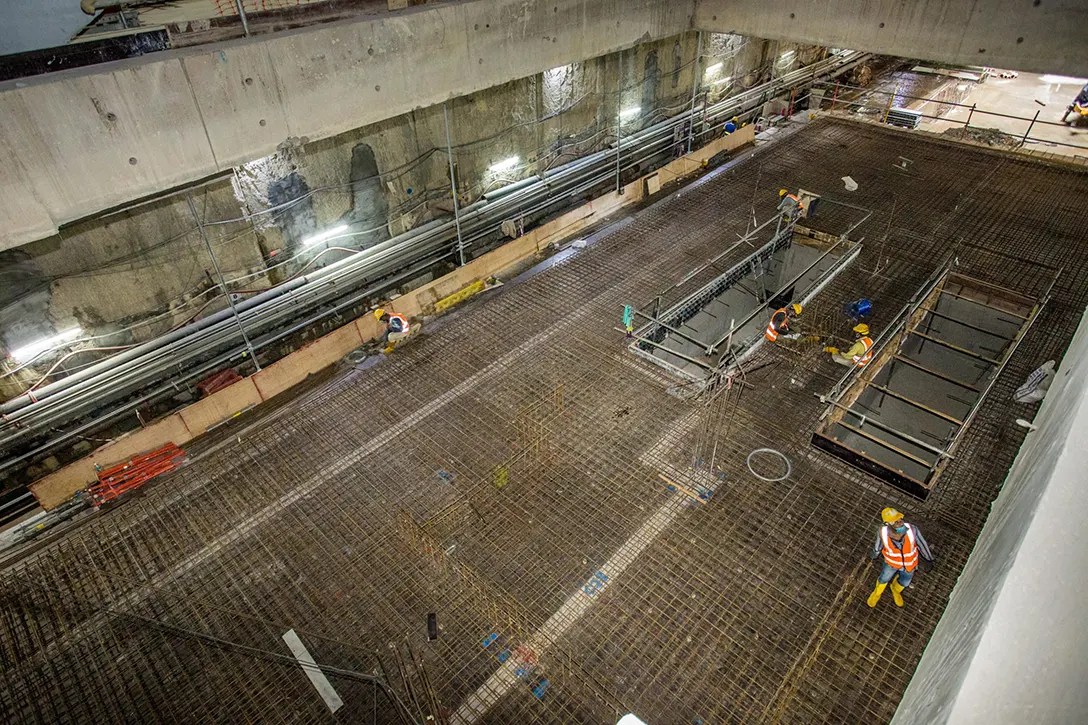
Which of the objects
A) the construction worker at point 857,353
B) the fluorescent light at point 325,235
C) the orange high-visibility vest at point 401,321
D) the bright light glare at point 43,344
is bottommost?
the construction worker at point 857,353

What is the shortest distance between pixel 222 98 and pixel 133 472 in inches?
188

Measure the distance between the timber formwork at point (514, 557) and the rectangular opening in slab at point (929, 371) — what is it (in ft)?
1.25

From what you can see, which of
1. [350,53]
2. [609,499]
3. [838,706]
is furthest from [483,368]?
[838,706]

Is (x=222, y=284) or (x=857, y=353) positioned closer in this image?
(x=222, y=284)

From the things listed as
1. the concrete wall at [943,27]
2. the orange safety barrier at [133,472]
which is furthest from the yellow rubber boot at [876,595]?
the concrete wall at [943,27]

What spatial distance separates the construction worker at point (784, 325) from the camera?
31.1ft

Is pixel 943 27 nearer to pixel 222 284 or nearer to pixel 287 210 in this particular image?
pixel 287 210

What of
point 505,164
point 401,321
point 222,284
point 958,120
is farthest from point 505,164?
point 958,120

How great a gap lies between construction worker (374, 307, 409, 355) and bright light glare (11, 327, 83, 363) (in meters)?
4.02

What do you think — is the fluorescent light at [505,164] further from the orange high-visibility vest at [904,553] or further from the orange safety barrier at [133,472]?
the orange high-visibility vest at [904,553]

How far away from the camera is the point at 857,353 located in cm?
896

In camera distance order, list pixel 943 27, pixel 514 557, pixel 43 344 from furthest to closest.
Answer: pixel 943 27, pixel 43 344, pixel 514 557

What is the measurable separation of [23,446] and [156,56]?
213 inches

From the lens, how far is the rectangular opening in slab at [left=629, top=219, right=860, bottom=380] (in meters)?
9.47
